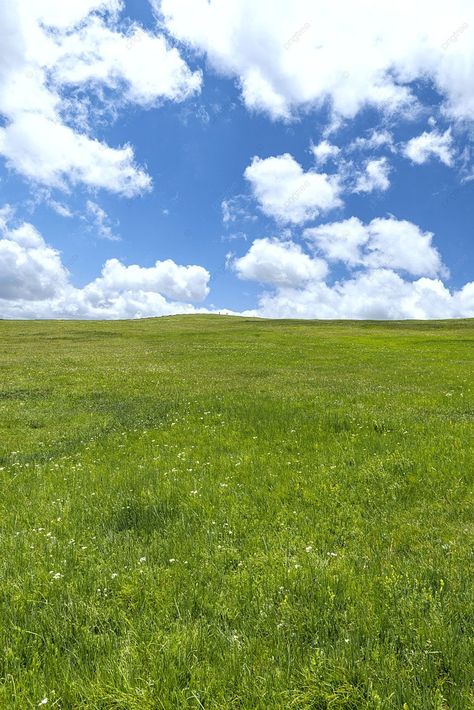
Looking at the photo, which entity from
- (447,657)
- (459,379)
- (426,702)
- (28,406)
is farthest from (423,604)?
(459,379)

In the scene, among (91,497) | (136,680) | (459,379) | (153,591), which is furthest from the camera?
(459,379)

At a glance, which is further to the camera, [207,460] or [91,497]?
[207,460]

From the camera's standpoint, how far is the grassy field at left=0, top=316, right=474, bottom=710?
4.05 metres

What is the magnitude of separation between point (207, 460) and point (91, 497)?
3.26 meters

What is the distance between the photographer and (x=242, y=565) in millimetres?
6043

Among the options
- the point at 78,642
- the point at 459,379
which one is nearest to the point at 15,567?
the point at 78,642

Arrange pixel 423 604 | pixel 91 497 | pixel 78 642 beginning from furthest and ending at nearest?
pixel 91 497
pixel 423 604
pixel 78 642

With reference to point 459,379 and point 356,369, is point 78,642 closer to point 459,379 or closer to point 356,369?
point 459,379

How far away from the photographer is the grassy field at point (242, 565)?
4.05m

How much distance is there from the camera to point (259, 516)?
25.2 ft

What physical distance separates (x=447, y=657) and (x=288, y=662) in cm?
159

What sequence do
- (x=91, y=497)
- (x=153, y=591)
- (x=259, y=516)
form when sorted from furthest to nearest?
1. (x=91, y=497)
2. (x=259, y=516)
3. (x=153, y=591)

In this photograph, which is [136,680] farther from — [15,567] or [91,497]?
[91,497]

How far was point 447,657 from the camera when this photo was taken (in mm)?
4195
